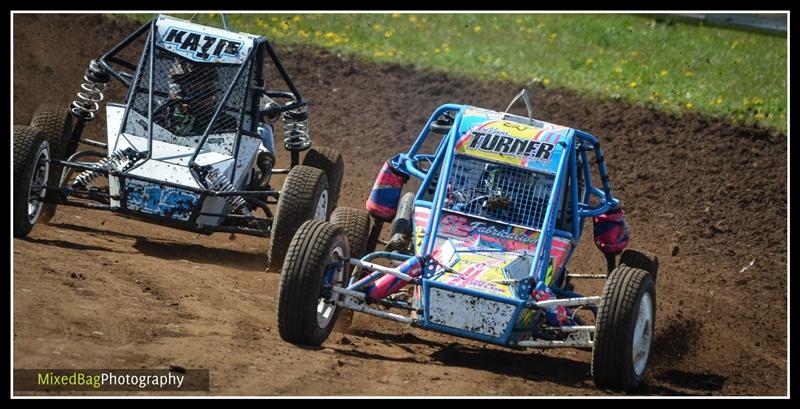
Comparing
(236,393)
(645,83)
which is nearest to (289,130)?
(236,393)

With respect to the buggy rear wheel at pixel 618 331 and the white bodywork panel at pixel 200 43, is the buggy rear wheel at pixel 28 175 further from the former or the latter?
the buggy rear wheel at pixel 618 331

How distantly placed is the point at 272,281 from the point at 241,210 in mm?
976

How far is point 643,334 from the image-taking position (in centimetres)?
923

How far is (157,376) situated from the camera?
309 inches

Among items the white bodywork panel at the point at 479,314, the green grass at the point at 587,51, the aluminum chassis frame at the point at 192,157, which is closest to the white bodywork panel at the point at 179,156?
the aluminum chassis frame at the point at 192,157

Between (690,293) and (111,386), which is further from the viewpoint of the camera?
(690,293)

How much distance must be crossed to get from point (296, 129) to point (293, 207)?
2.10 meters

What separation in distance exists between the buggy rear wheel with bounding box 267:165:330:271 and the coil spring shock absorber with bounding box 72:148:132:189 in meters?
1.43

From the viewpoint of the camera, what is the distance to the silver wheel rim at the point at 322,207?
12.1m

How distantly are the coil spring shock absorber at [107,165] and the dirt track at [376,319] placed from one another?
48 centimetres

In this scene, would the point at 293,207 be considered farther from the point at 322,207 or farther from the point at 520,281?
the point at 520,281

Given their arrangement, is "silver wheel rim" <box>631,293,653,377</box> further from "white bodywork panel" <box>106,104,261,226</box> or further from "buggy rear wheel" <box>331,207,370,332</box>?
"white bodywork panel" <box>106,104,261,226</box>

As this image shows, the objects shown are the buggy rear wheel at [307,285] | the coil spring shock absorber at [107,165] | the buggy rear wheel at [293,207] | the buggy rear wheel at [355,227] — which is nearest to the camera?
the buggy rear wheel at [307,285]
